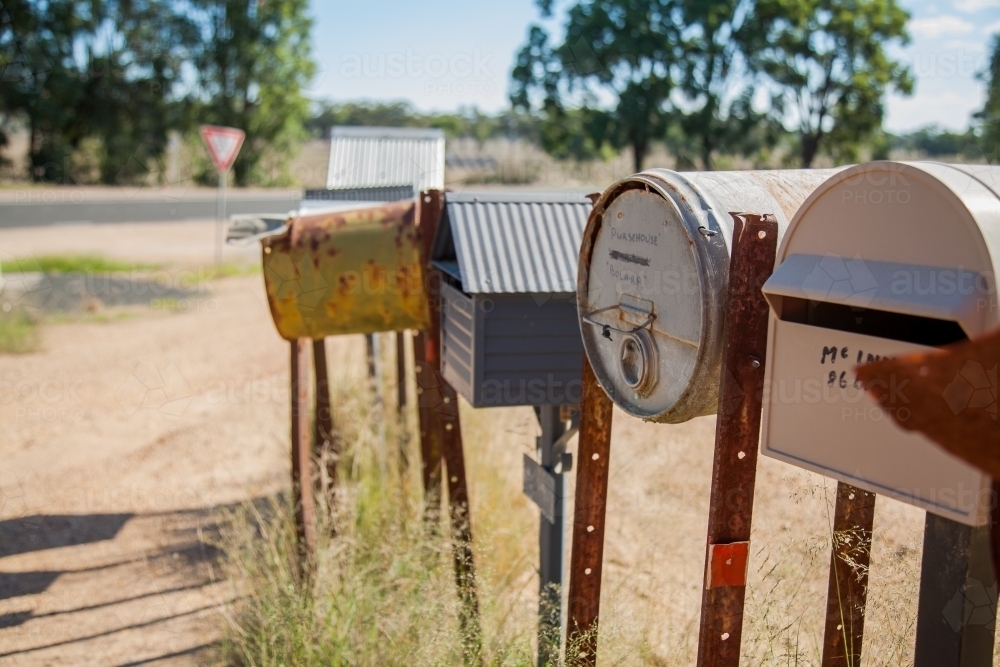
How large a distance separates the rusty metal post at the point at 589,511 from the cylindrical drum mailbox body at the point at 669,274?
0.52ft

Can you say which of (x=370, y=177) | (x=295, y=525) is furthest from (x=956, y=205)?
(x=370, y=177)

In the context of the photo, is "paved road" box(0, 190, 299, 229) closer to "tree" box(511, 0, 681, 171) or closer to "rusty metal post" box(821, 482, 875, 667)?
"tree" box(511, 0, 681, 171)

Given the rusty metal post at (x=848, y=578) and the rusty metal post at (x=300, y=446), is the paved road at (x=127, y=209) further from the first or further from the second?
the rusty metal post at (x=848, y=578)

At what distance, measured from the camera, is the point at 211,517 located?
5.02 m

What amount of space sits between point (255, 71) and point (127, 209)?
802 cm

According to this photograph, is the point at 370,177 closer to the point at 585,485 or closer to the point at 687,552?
the point at 687,552

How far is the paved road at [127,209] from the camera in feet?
63.1

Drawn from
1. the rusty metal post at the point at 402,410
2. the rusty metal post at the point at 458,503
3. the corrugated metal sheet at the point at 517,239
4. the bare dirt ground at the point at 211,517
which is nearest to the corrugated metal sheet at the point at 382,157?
the bare dirt ground at the point at 211,517

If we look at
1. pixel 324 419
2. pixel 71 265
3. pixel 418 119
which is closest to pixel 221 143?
pixel 71 265

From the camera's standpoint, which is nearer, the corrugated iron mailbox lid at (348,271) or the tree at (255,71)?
the corrugated iron mailbox lid at (348,271)

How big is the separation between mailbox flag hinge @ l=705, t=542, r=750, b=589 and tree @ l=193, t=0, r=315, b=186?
2760 centimetres

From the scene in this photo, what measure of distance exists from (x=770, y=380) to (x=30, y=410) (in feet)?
21.9

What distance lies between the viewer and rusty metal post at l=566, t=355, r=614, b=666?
240 centimetres

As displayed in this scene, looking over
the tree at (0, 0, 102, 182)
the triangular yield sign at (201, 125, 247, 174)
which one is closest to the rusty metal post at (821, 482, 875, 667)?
the triangular yield sign at (201, 125, 247, 174)
